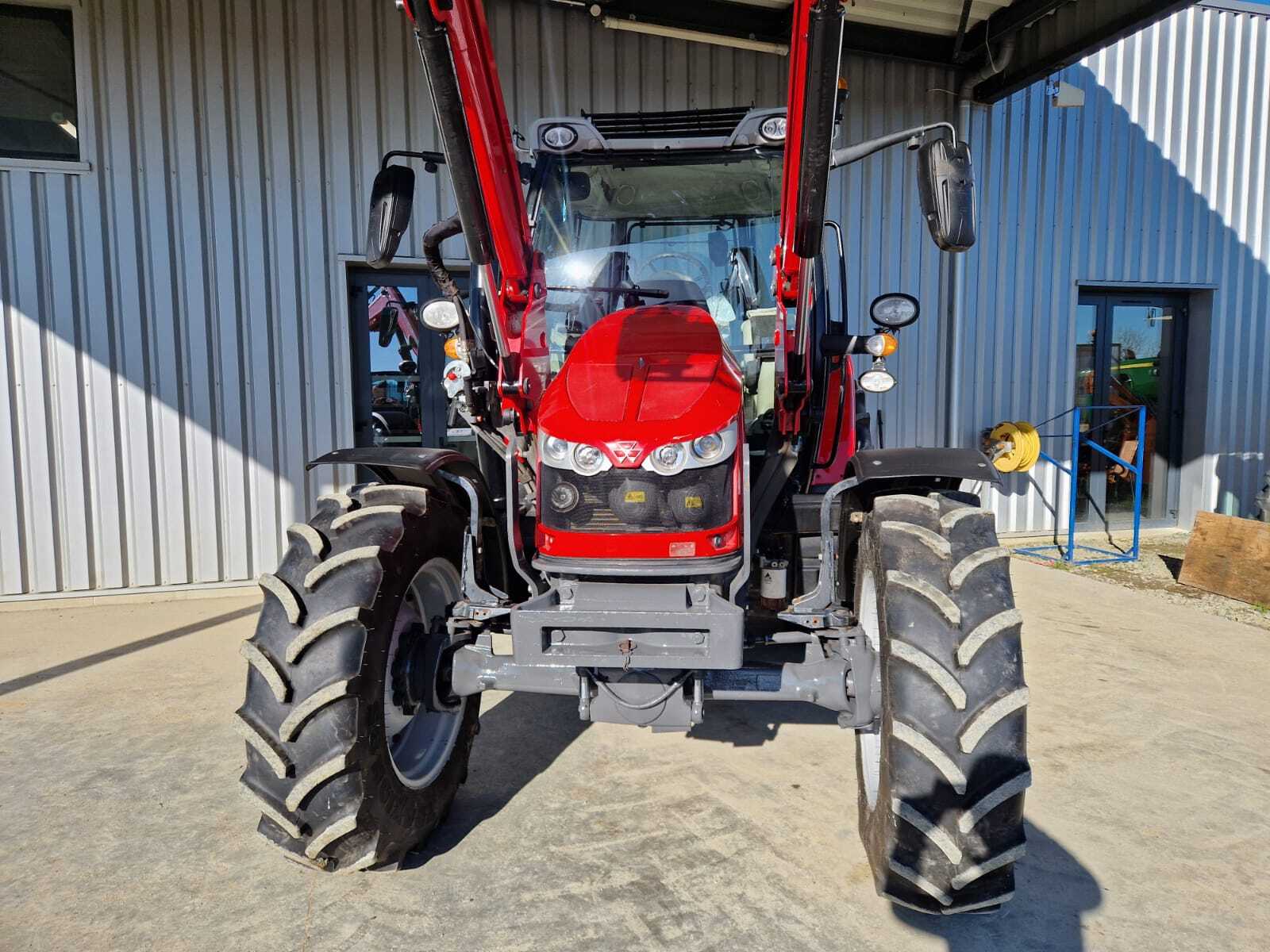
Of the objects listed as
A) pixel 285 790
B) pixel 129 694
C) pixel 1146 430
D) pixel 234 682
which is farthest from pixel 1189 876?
pixel 1146 430

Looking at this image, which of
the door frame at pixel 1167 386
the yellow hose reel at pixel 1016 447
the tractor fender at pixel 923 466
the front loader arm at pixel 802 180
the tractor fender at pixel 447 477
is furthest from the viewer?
the door frame at pixel 1167 386

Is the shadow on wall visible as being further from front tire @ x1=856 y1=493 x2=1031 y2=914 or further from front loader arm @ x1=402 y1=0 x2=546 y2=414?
front loader arm @ x1=402 y1=0 x2=546 y2=414

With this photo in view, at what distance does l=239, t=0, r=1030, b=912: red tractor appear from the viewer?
2.02m

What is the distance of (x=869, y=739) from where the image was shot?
2582 mm

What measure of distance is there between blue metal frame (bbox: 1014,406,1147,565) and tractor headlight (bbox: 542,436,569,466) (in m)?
5.64

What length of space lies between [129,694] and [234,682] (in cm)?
47

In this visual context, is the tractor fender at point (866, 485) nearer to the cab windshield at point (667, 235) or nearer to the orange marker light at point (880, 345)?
the cab windshield at point (667, 235)

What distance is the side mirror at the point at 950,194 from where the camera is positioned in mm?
2195

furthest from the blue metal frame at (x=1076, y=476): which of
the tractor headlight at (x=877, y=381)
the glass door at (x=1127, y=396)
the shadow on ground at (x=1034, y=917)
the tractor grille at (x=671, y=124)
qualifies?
the shadow on ground at (x=1034, y=917)

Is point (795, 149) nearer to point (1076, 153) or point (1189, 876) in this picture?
point (1189, 876)

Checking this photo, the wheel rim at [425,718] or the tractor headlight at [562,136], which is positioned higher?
the tractor headlight at [562,136]

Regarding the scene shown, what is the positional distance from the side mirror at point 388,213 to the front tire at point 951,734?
177 cm

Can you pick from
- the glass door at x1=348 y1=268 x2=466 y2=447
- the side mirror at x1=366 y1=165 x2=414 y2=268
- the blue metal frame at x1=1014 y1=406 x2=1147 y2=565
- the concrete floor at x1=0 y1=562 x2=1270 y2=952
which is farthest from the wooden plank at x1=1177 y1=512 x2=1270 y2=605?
the side mirror at x1=366 y1=165 x2=414 y2=268

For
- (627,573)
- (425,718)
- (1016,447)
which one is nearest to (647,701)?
(627,573)
